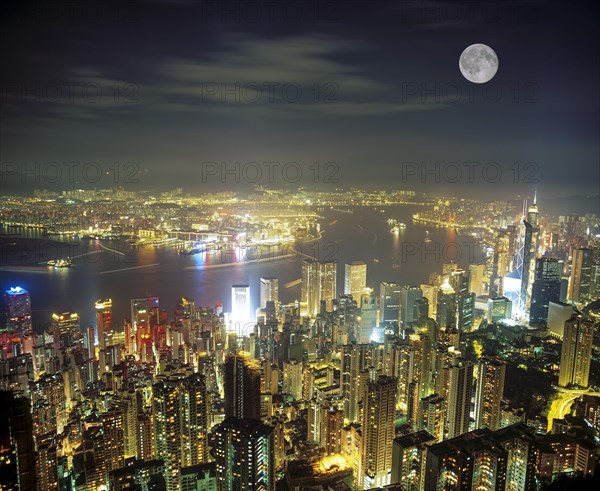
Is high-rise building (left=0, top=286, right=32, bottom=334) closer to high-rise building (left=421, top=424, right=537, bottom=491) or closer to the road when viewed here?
high-rise building (left=421, top=424, right=537, bottom=491)

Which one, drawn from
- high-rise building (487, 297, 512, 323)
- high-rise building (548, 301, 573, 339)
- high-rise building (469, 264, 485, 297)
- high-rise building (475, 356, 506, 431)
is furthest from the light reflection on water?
high-rise building (475, 356, 506, 431)

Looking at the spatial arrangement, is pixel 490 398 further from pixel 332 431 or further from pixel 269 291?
pixel 269 291

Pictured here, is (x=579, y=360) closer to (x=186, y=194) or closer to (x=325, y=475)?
(x=325, y=475)

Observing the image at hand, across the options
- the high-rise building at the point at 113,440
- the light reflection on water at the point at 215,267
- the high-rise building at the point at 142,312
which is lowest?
the high-rise building at the point at 113,440

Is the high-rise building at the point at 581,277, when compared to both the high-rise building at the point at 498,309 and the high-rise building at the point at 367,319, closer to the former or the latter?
the high-rise building at the point at 498,309

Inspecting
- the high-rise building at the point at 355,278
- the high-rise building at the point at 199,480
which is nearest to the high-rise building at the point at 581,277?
the high-rise building at the point at 355,278

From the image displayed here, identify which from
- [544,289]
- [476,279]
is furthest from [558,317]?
[476,279]

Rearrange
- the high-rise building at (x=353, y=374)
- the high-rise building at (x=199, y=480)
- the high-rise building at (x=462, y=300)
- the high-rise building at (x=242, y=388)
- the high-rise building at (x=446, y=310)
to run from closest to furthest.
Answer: the high-rise building at (x=199, y=480) < the high-rise building at (x=242, y=388) < the high-rise building at (x=353, y=374) < the high-rise building at (x=446, y=310) < the high-rise building at (x=462, y=300)
